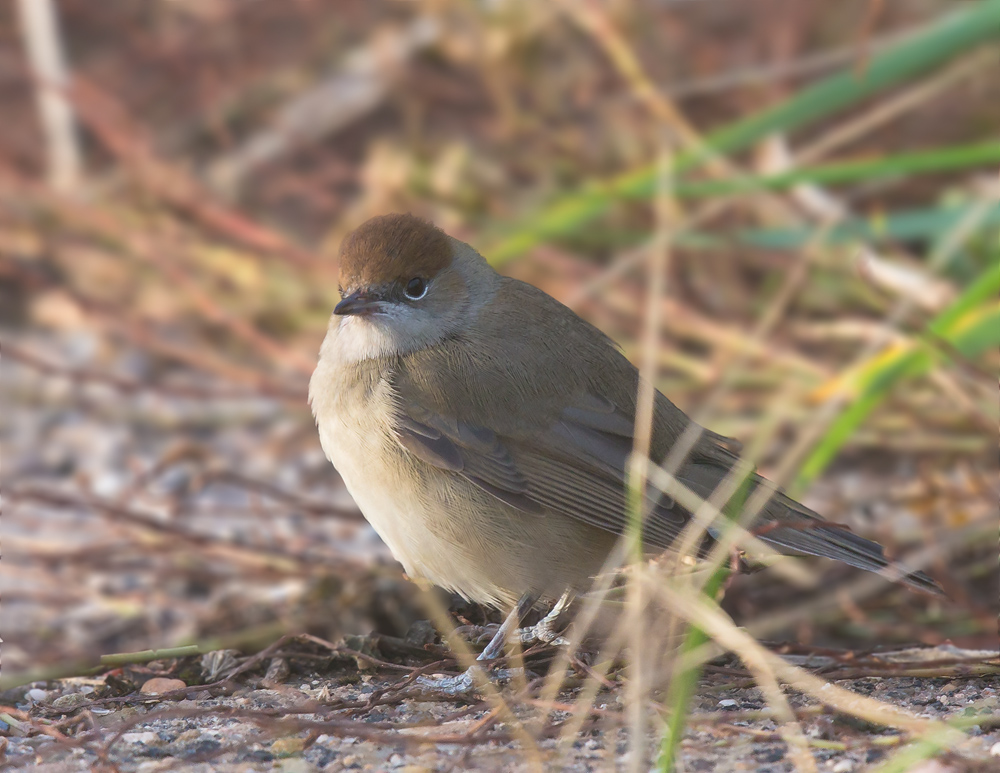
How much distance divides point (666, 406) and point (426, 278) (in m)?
0.77

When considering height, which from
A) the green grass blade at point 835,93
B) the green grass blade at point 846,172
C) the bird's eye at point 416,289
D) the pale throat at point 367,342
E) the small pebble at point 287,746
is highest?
the green grass blade at point 835,93

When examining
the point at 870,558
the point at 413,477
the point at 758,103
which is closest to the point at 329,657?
the point at 413,477

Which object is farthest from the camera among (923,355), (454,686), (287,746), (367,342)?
(923,355)

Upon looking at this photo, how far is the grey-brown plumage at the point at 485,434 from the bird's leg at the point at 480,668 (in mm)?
43

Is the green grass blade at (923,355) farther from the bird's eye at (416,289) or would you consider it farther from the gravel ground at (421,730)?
the bird's eye at (416,289)

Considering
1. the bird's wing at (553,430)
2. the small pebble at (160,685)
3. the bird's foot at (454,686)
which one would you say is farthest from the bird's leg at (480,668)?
the small pebble at (160,685)

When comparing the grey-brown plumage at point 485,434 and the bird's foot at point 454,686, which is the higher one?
the grey-brown plumage at point 485,434

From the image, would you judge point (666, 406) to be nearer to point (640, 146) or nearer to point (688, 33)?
point (640, 146)

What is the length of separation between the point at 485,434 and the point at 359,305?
488mm

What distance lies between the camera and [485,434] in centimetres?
320

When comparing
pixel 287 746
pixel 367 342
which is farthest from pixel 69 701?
pixel 367 342

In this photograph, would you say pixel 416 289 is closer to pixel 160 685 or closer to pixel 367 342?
pixel 367 342

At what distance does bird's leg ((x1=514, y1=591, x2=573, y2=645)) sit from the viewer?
3.25 meters

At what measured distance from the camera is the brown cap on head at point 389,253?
11.1 feet
